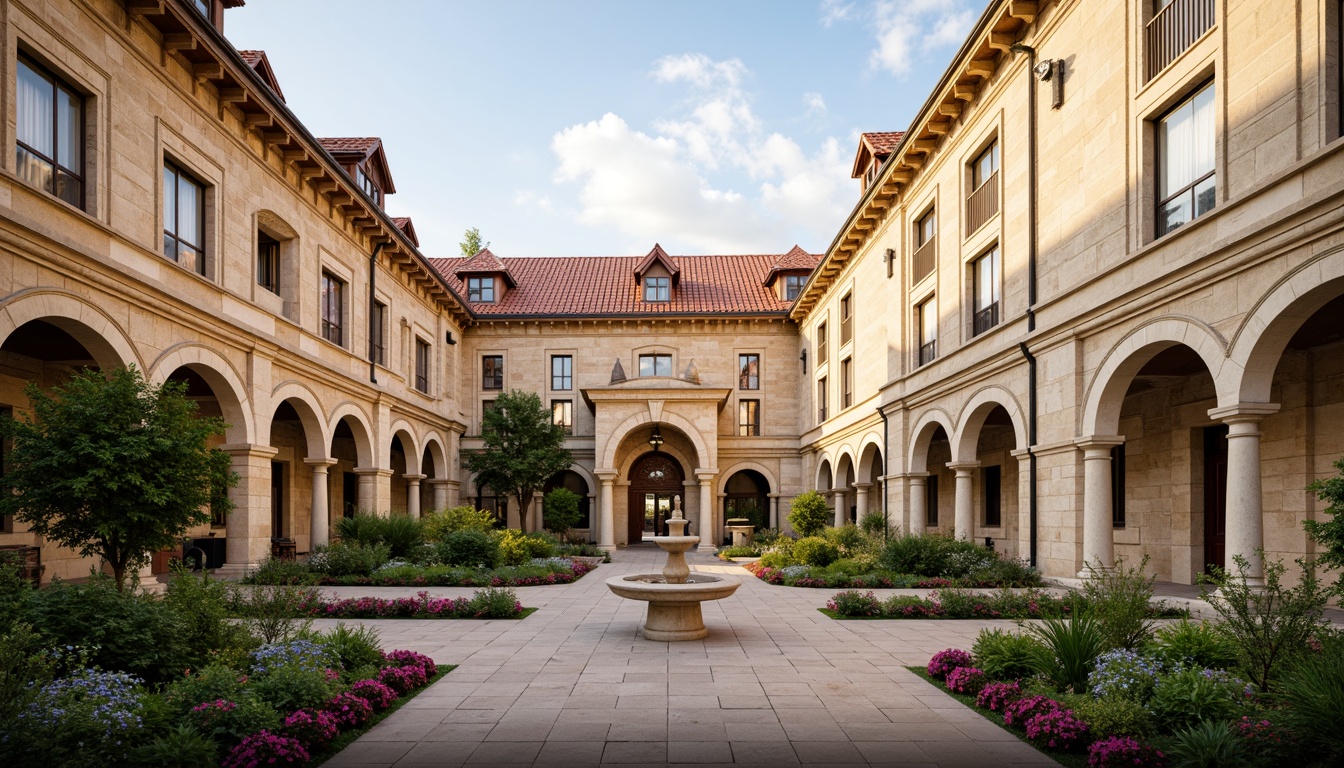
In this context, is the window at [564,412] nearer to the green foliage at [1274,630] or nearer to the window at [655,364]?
the window at [655,364]

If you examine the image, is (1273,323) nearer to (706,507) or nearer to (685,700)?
(685,700)

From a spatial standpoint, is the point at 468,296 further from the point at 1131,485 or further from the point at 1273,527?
the point at 1273,527

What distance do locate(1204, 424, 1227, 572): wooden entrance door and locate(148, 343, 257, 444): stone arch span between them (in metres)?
18.0

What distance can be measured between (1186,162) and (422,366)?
2521 cm

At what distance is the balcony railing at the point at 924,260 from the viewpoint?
2106 centimetres

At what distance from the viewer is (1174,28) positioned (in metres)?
12.1

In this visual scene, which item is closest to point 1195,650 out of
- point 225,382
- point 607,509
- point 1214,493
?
point 1214,493

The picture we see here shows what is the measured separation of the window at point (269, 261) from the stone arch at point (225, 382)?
3.93 m

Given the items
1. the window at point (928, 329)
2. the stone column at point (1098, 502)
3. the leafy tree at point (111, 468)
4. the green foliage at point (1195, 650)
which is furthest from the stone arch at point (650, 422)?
the green foliage at point (1195, 650)

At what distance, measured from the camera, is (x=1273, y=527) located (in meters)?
13.0

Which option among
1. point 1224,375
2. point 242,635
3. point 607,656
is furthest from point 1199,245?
point 242,635

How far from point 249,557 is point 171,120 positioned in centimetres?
833

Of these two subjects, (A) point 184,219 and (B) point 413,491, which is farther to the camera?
(B) point 413,491

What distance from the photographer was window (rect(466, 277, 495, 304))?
36.7 meters
